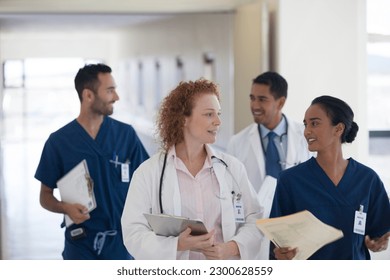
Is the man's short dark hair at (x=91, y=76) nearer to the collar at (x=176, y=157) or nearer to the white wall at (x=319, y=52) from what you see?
the collar at (x=176, y=157)

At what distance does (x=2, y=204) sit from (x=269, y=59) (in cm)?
144

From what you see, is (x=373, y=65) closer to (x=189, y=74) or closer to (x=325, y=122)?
(x=325, y=122)

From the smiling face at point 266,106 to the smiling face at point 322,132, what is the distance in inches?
24.8

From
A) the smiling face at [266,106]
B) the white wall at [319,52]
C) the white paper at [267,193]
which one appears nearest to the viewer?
the white paper at [267,193]

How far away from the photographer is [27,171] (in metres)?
3.95

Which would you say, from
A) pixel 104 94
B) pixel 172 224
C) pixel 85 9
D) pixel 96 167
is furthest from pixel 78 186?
pixel 85 9

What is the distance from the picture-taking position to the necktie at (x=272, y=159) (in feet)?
9.09

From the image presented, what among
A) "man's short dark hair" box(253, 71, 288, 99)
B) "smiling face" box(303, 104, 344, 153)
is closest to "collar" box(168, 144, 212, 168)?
"smiling face" box(303, 104, 344, 153)

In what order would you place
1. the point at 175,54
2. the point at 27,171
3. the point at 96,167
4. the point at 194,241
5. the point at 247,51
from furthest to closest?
the point at 175,54
the point at 27,171
the point at 247,51
the point at 96,167
the point at 194,241

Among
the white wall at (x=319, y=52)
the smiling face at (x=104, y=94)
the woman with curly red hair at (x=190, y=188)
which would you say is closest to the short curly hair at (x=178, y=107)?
the woman with curly red hair at (x=190, y=188)

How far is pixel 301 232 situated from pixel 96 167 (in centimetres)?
91

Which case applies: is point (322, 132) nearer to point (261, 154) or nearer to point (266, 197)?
point (266, 197)

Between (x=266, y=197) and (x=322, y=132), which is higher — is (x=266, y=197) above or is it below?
below

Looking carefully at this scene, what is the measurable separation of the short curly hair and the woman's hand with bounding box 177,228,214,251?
0.25 meters
